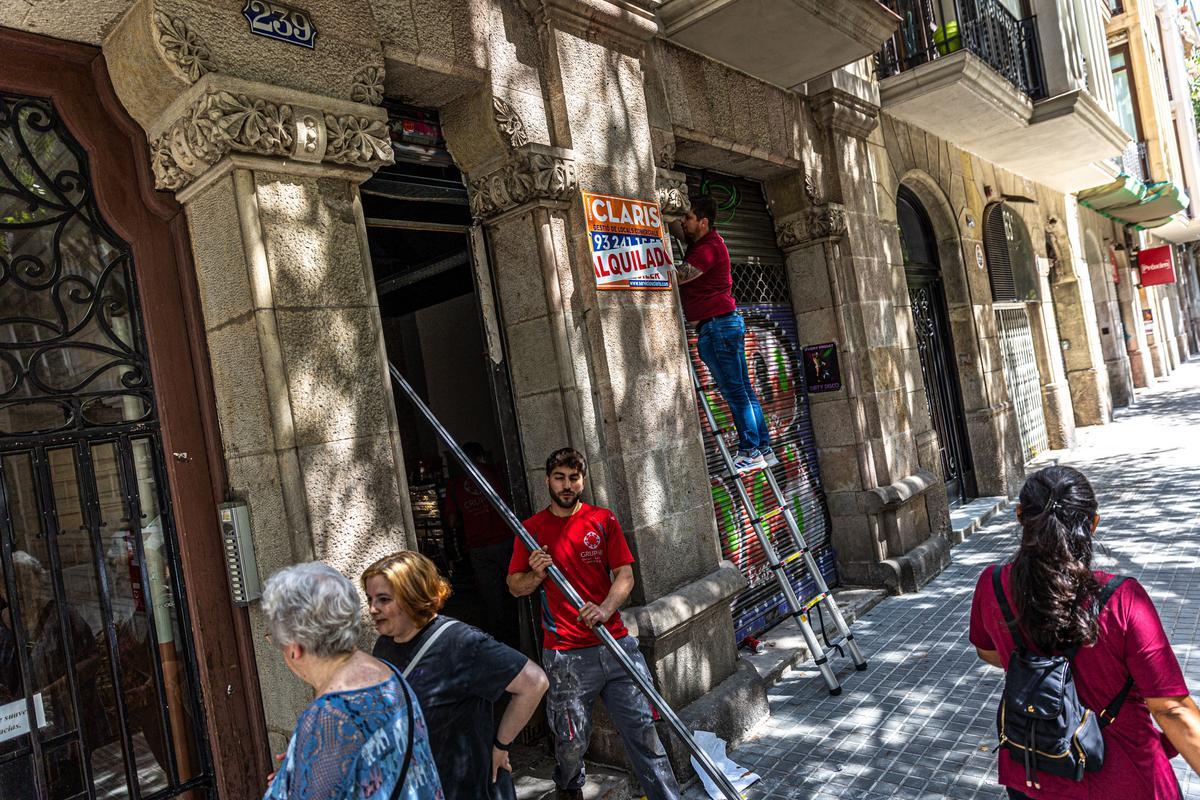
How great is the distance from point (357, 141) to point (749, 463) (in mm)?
3366

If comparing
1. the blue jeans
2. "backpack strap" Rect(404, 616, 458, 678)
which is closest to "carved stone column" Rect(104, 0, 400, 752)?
"backpack strap" Rect(404, 616, 458, 678)

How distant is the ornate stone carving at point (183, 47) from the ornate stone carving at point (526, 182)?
67.8 inches

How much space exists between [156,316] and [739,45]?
15.7ft

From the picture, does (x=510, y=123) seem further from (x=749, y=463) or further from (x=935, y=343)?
(x=935, y=343)

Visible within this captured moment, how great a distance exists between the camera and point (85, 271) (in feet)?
11.1

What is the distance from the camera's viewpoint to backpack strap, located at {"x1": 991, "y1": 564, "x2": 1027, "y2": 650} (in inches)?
90.7

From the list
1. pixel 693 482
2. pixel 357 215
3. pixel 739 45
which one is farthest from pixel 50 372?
pixel 739 45

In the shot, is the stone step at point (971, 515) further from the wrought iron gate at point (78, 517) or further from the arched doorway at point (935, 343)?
the wrought iron gate at point (78, 517)

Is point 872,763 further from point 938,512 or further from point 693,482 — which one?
point 938,512

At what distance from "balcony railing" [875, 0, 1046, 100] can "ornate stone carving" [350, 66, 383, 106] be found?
667cm

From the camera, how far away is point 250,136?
3238mm

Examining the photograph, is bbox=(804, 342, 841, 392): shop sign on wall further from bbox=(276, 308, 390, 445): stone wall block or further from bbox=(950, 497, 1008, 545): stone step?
bbox=(276, 308, 390, 445): stone wall block

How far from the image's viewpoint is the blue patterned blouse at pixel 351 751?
182cm

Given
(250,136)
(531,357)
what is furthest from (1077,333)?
(250,136)
